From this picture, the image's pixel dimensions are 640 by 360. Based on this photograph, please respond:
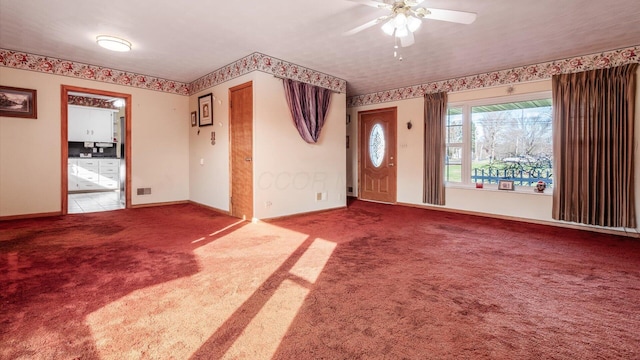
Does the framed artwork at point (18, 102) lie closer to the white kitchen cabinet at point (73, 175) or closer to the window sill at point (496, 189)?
the white kitchen cabinet at point (73, 175)

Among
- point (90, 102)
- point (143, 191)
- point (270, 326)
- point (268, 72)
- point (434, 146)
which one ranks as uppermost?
point (90, 102)

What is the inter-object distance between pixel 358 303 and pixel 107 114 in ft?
31.8

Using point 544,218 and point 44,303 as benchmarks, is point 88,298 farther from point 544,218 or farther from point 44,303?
point 544,218

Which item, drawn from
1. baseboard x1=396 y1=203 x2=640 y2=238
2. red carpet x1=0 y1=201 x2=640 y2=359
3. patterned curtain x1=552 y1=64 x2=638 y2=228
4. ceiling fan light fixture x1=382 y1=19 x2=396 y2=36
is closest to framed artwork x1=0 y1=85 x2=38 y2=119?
red carpet x1=0 y1=201 x2=640 y2=359

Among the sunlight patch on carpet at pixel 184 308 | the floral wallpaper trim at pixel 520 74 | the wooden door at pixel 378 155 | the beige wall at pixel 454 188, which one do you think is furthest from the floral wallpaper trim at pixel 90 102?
the sunlight patch on carpet at pixel 184 308

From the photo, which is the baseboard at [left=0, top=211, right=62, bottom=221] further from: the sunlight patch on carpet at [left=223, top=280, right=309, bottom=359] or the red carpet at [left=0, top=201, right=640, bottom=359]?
the sunlight patch on carpet at [left=223, top=280, right=309, bottom=359]

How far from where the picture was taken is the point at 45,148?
16.0 ft

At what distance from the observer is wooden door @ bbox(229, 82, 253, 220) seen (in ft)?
15.5

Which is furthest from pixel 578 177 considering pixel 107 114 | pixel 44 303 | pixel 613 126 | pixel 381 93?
pixel 107 114

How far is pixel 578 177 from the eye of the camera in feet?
14.4

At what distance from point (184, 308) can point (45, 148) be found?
186 inches

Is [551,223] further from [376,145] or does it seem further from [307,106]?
[307,106]

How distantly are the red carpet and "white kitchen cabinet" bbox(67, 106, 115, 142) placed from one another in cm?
552

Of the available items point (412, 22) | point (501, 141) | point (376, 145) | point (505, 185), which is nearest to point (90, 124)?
point (376, 145)
